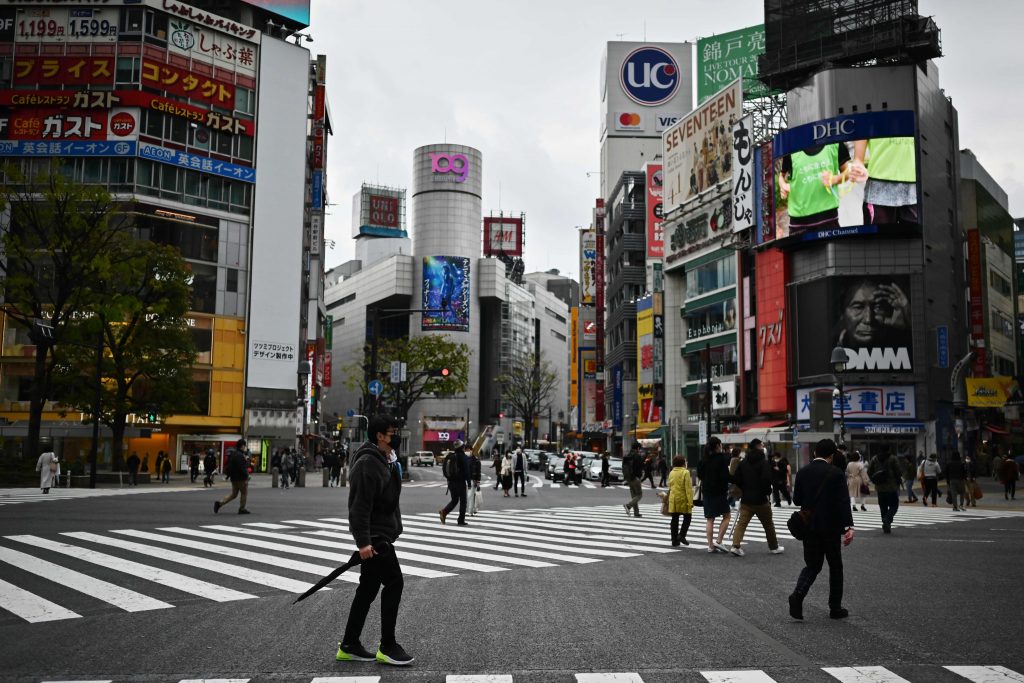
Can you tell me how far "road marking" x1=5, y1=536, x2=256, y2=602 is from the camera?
9816 mm

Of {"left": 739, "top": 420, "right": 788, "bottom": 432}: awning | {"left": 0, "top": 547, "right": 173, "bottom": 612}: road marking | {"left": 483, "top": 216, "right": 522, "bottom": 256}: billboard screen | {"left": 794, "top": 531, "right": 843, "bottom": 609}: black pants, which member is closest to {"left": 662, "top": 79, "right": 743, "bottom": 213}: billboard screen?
{"left": 739, "top": 420, "right": 788, "bottom": 432}: awning

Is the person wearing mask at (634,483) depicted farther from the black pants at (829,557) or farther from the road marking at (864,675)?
the road marking at (864,675)

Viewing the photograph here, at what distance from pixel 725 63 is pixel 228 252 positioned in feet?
144

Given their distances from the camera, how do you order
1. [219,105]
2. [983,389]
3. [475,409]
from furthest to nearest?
[475,409], [219,105], [983,389]

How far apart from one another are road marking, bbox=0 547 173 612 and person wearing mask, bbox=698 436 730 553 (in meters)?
8.16

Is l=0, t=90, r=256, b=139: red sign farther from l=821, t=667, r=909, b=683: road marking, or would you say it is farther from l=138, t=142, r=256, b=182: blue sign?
l=821, t=667, r=909, b=683: road marking

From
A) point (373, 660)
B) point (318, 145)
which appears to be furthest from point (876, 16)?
point (373, 660)

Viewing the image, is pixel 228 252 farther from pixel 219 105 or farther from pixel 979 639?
→ pixel 979 639

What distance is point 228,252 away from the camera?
202 feet

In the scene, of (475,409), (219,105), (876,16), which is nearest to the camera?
(876,16)

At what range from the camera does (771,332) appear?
54500 millimetres

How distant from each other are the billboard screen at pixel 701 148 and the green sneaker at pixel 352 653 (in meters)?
56.1

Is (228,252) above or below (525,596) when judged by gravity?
above

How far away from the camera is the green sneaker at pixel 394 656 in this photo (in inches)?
256
